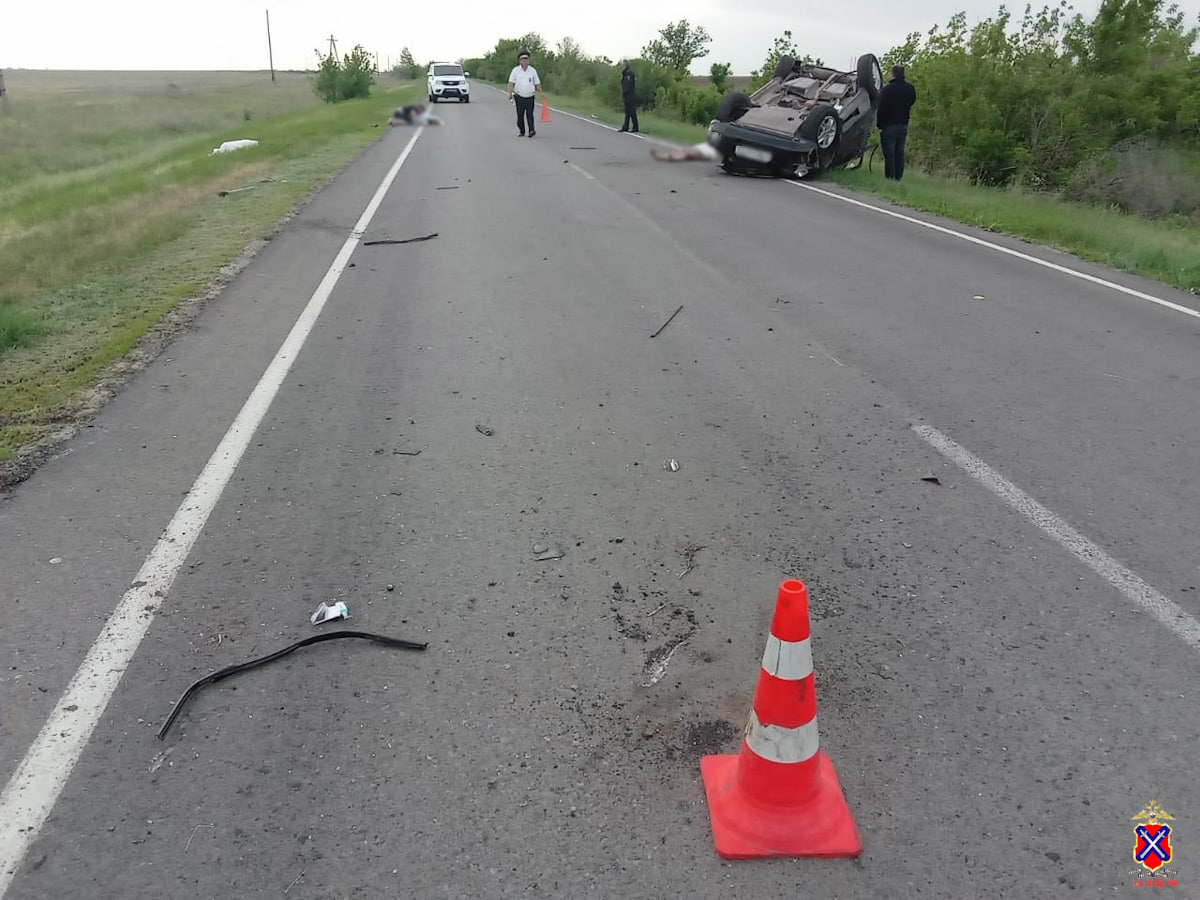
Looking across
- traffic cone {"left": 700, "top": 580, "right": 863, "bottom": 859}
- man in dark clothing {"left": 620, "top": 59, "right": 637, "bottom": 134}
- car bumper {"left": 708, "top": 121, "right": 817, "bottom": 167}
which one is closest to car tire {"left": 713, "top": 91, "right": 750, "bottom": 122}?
car bumper {"left": 708, "top": 121, "right": 817, "bottom": 167}

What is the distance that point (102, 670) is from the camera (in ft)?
10.6

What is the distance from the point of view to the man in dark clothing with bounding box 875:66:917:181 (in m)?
15.3

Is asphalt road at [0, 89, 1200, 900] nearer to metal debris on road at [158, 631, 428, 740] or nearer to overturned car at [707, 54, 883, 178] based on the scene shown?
metal debris on road at [158, 631, 428, 740]

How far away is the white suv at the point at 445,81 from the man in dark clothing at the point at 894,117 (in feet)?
60.8

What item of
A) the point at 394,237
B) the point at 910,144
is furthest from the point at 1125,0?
the point at 394,237

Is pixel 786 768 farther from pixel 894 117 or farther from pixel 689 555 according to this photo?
pixel 894 117

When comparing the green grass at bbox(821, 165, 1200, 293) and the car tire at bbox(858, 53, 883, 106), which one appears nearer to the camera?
the green grass at bbox(821, 165, 1200, 293)

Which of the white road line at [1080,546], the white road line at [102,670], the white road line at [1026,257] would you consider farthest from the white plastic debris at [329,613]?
the white road line at [1026,257]

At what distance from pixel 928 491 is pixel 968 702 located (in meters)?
1.70

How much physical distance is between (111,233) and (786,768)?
1176 centimetres

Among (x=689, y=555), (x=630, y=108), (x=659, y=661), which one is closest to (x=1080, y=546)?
(x=689, y=555)

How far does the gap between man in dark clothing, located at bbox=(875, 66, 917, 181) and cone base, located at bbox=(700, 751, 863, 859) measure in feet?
49.2

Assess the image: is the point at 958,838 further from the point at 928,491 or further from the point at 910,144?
the point at 910,144

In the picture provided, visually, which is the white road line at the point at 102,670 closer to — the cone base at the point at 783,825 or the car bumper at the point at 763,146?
the cone base at the point at 783,825
